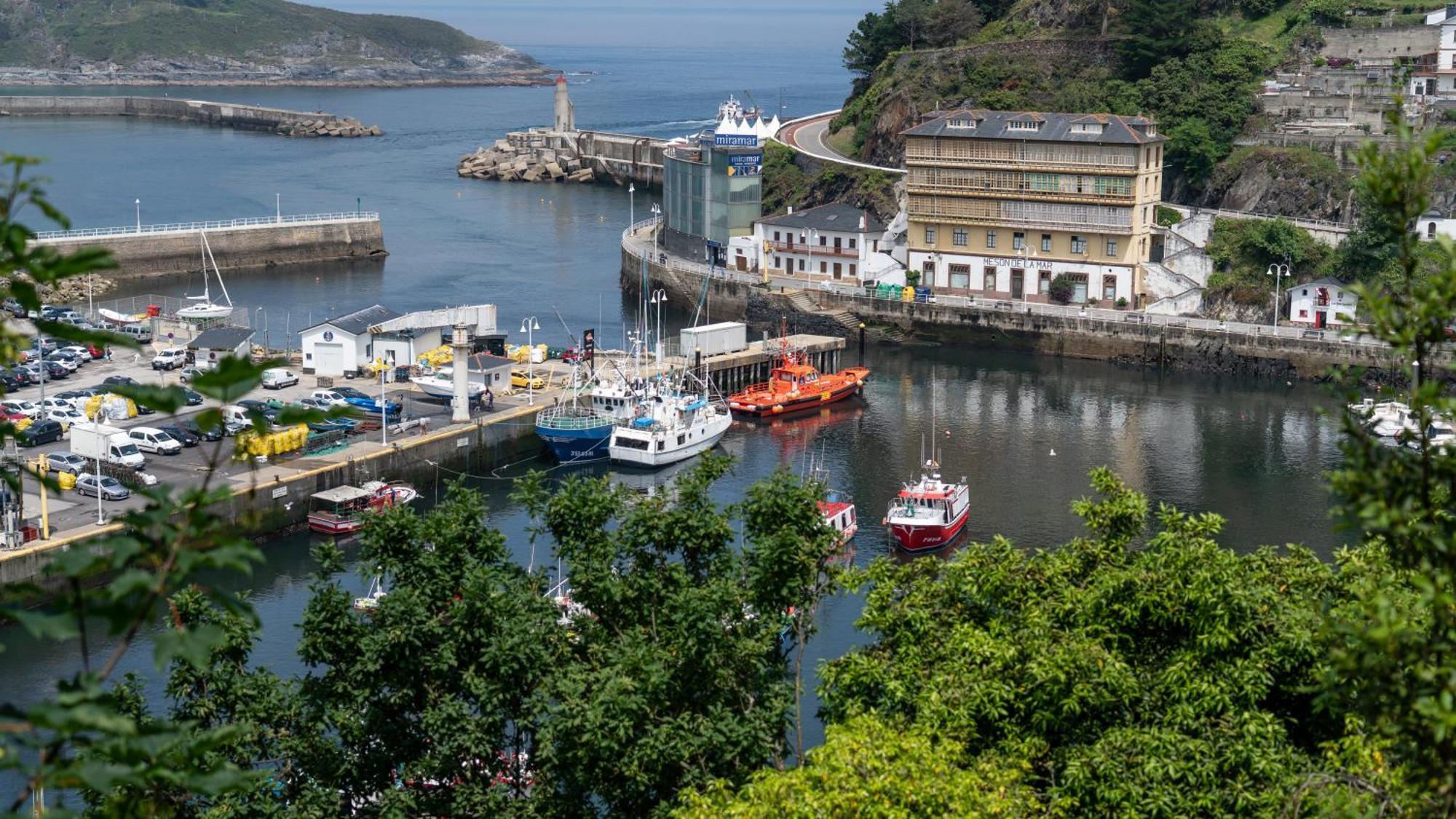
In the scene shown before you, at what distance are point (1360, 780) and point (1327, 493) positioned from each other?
2268 centimetres

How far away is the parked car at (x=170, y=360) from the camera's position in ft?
119

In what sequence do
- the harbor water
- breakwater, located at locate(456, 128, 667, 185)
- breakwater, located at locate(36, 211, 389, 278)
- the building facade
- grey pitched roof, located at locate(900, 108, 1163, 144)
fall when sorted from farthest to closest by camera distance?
breakwater, located at locate(456, 128, 667, 185)
breakwater, located at locate(36, 211, 389, 278)
the building facade
grey pitched roof, located at locate(900, 108, 1163, 144)
the harbor water

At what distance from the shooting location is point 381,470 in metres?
29.8

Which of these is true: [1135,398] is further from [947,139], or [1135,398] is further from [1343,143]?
[1343,143]

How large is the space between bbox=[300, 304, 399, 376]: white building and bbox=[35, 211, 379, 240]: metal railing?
729 inches

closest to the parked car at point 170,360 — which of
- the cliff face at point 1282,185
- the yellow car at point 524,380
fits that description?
the yellow car at point 524,380

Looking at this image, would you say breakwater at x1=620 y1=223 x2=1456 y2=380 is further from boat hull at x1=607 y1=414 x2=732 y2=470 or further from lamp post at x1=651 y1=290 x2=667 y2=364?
boat hull at x1=607 y1=414 x2=732 y2=470

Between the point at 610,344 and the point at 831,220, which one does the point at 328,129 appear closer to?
the point at 831,220

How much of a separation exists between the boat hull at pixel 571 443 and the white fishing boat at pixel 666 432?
1.50ft

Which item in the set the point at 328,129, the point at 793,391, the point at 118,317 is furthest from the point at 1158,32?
the point at 328,129

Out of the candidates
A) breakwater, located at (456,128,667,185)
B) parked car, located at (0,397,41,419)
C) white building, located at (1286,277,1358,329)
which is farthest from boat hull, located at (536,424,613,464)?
breakwater, located at (456,128,667,185)

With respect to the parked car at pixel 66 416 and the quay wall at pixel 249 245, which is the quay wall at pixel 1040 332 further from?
the parked car at pixel 66 416

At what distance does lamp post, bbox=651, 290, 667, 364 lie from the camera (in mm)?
37406

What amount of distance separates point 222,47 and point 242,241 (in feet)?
299
